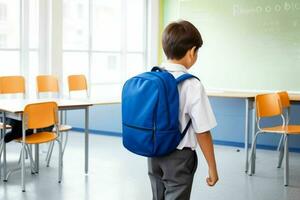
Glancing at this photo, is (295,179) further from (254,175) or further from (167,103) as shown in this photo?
(167,103)

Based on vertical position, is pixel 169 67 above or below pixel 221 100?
above

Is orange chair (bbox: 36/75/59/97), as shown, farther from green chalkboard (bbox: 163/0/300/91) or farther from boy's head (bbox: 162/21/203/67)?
boy's head (bbox: 162/21/203/67)

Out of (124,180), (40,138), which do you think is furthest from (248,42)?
(40,138)

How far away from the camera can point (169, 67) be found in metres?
1.87

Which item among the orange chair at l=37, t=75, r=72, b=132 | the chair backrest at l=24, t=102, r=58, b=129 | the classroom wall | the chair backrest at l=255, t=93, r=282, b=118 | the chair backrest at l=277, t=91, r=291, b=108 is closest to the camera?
the chair backrest at l=24, t=102, r=58, b=129

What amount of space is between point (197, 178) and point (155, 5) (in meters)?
4.10

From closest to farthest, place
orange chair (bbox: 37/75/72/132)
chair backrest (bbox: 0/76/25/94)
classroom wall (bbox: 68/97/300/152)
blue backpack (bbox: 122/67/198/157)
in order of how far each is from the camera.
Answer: blue backpack (bbox: 122/67/198/157), chair backrest (bbox: 0/76/25/94), orange chair (bbox: 37/75/72/132), classroom wall (bbox: 68/97/300/152)

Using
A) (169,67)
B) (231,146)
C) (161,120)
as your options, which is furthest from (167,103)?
(231,146)

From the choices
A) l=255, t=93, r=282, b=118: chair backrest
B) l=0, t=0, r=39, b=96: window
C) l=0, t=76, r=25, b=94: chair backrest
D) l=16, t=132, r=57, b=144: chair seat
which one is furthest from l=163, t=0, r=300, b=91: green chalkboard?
l=16, t=132, r=57, b=144: chair seat

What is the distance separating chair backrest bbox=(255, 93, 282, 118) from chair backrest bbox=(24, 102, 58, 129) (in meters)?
2.10

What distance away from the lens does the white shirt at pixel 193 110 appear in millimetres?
1772

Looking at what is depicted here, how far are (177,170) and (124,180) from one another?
2673 millimetres

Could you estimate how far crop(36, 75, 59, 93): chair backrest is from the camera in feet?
18.4

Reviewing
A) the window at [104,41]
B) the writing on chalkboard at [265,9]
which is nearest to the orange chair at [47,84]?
the window at [104,41]
